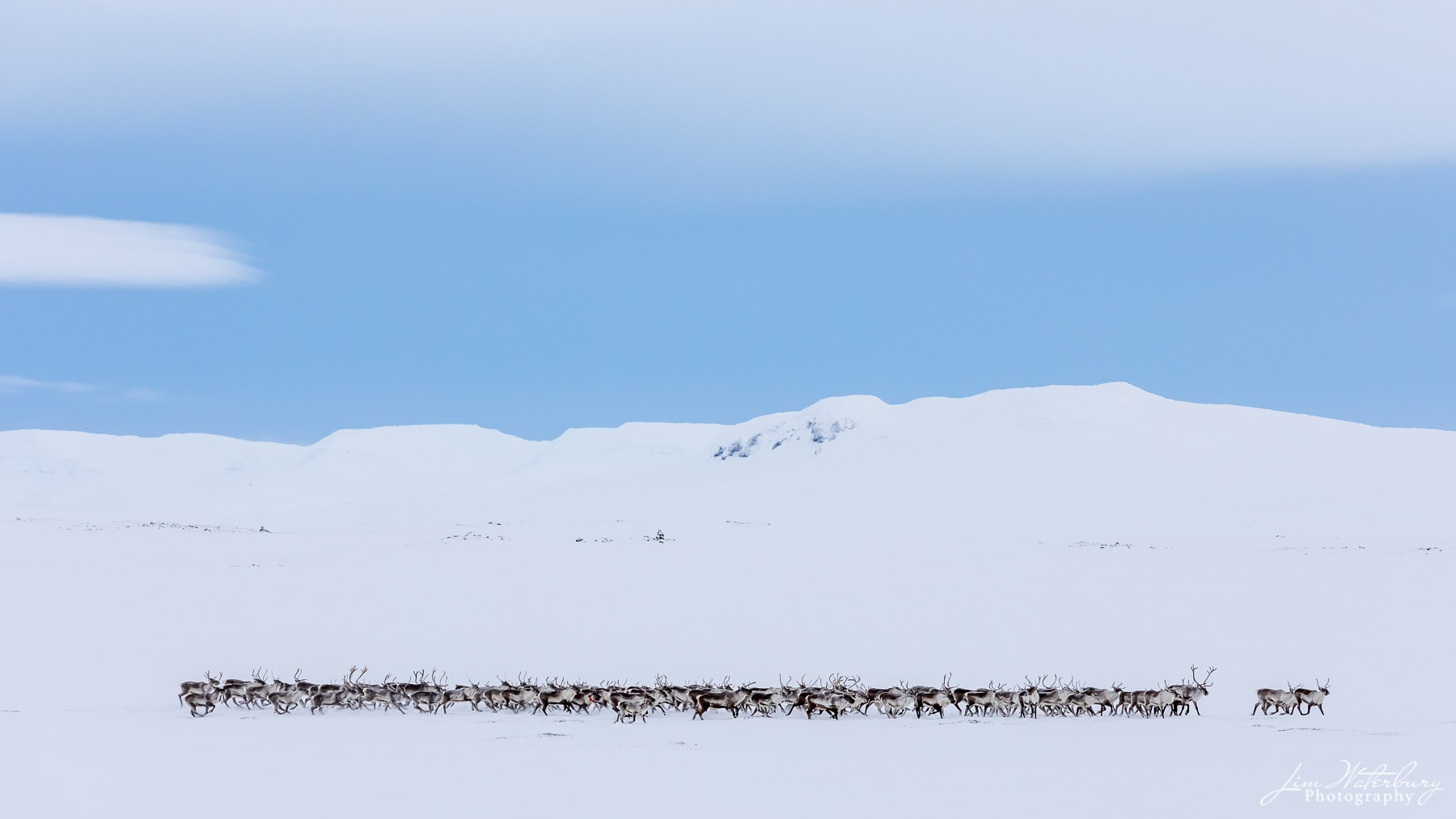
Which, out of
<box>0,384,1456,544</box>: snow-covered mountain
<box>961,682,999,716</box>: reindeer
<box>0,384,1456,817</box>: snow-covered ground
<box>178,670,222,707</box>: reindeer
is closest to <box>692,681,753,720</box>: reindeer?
<box>0,384,1456,817</box>: snow-covered ground

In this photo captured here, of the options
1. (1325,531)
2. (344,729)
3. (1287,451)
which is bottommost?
(344,729)

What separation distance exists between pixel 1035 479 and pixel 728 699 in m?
63.3

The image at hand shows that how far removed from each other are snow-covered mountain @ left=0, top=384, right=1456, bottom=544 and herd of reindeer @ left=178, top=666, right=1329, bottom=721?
32.7 metres

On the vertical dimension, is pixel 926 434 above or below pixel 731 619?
above

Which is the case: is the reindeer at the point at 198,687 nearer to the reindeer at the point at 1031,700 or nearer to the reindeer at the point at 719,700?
the reindeer at the point at 719,700

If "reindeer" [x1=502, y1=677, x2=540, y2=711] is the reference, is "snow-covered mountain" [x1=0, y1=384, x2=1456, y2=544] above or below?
above

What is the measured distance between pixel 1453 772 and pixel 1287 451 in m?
75.1

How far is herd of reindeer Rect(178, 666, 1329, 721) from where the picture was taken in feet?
47.9

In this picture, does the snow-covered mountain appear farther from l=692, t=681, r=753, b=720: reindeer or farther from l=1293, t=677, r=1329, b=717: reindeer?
l=692, t=681, r=753, b=720: reindeer

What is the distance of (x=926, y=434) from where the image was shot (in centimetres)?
9212

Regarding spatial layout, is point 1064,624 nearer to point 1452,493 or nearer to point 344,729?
point 344,729

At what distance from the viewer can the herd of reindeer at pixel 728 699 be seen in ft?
47.9

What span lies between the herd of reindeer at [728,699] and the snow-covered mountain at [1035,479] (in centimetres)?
3273

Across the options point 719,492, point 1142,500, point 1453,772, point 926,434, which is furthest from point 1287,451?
point 1453,772
